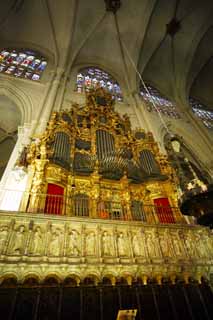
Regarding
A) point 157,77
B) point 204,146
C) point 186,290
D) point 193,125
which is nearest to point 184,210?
point 186,290

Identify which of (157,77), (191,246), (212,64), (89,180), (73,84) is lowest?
(191,246)

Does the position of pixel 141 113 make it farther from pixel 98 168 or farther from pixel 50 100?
pixel 98 168

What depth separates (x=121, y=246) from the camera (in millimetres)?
5105

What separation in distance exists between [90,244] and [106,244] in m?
0.44

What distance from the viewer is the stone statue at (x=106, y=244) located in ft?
16.0

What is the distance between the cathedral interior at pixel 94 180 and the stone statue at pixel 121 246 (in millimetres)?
29

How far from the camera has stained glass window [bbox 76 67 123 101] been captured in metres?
13.5

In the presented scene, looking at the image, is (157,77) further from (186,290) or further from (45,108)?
(186,290)

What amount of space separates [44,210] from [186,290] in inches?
179

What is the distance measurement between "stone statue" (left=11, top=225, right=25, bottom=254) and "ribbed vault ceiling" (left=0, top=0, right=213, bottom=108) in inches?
472

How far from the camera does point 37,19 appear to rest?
46.7 ft

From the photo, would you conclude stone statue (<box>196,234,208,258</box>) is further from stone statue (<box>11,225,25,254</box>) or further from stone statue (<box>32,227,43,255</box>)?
stone statue (<box>11,225,25,254</box>)

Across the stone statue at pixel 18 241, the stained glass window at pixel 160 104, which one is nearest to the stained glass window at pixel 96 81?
the stained glass window at pixel 160 104

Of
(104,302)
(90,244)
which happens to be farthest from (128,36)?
(104,302)
